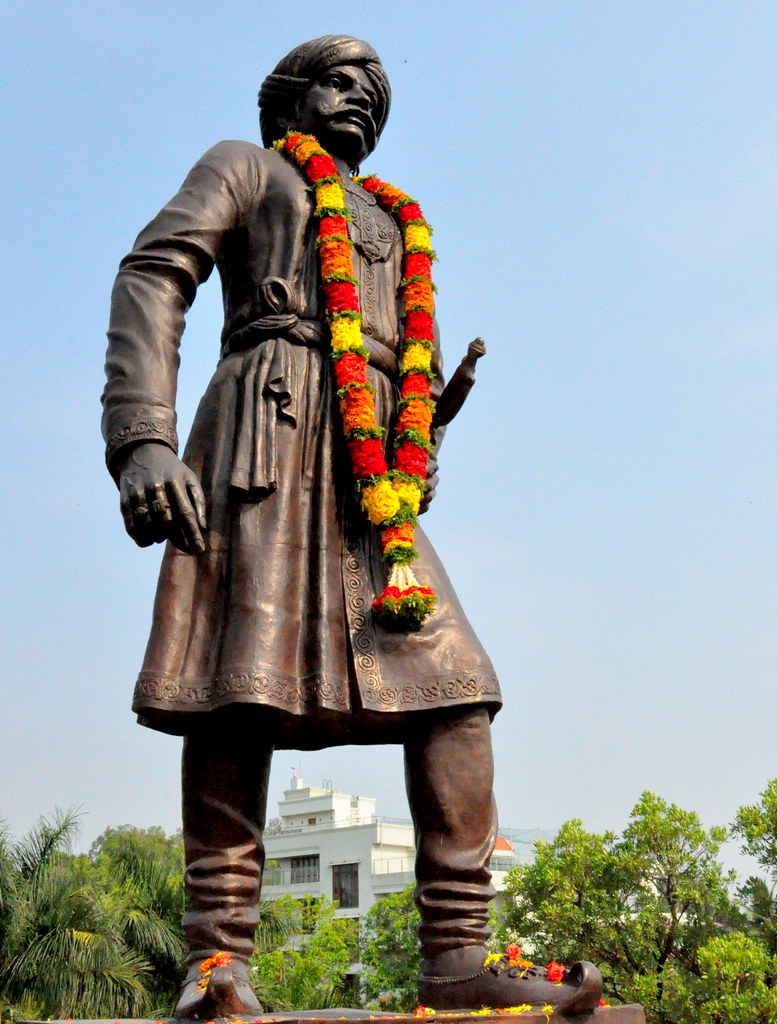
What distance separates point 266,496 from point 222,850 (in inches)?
44.4

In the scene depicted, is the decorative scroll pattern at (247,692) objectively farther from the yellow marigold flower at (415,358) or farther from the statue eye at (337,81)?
the statue eye at (337,81)

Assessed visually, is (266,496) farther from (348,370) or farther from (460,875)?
(460,875)

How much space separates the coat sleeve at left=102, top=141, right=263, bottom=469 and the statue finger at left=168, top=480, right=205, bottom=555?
0.21 m

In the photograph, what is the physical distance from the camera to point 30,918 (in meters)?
16.6

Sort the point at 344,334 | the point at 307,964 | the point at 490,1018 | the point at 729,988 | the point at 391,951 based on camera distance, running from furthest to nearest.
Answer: the point at 391,951 < the point at 307,964 < the point at 729,988 < the point at 344,334 < the point at 490,1018

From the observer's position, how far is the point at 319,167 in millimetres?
4246

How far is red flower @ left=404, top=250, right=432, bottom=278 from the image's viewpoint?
4.41m

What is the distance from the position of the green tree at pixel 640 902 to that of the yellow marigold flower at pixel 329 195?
1902cm

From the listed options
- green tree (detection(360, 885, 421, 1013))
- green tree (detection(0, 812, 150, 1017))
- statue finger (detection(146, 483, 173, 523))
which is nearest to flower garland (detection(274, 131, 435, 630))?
statue finger (detection(146, 483, 173, 523))

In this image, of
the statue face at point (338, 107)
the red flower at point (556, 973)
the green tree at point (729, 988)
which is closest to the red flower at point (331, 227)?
the statue face at point (338, 107)

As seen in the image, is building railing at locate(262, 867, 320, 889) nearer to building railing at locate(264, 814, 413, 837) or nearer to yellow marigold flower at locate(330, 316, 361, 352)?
building railing at locate(264, 814, 413, 837)

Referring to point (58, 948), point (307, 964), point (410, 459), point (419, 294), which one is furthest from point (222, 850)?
point (307, 964)

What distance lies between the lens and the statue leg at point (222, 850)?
3.38 meters

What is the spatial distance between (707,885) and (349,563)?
19476 millimetres
